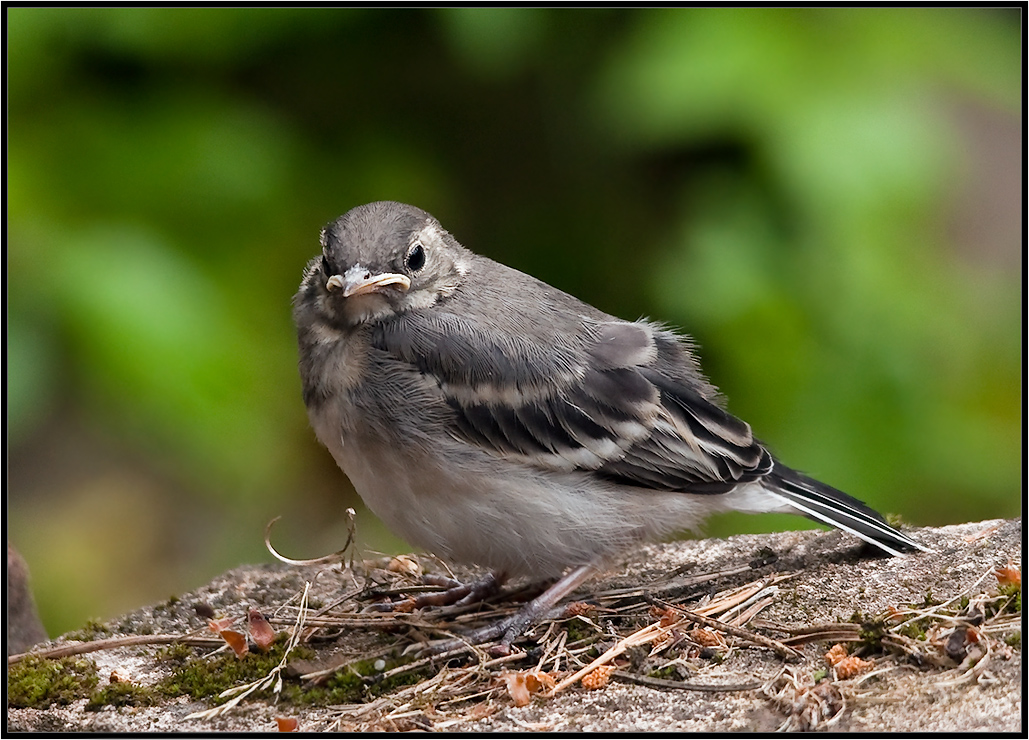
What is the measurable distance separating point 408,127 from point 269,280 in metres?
1.57

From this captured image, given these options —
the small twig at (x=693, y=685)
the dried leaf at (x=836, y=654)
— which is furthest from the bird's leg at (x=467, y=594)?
the dried leaf at (x=836, y=654)

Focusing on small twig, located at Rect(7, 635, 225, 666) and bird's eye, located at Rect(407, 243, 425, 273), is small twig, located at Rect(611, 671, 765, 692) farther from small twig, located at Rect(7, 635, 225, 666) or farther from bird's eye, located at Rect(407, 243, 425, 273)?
bird's eye, located at Rect(407, 243, 425, 273)

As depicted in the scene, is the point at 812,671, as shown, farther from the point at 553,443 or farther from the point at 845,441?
the point at 845,441

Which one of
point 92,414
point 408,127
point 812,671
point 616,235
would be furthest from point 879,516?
point 92,414

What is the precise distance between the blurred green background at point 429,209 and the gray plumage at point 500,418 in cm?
168

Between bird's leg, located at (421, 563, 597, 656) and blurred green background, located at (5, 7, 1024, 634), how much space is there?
6.82 feet

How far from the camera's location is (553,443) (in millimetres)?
5742

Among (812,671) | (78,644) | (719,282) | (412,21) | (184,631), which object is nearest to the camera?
(812,671)

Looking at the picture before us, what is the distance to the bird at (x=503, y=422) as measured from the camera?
5621mm

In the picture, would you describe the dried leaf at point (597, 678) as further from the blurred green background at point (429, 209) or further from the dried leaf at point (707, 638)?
the blurred green background at point (429, 209)

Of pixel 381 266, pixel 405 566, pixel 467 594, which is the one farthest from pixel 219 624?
pixel 381 266

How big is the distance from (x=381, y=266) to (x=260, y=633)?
1808 mm

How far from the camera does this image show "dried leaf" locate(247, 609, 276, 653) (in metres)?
5.54

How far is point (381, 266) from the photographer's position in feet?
18.8
